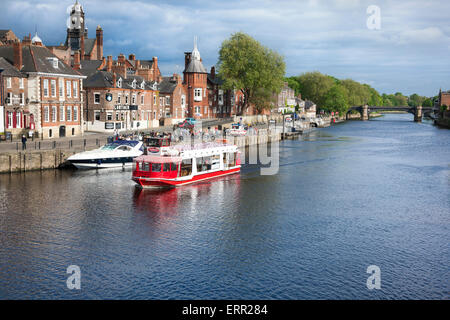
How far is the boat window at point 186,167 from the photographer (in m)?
50.1

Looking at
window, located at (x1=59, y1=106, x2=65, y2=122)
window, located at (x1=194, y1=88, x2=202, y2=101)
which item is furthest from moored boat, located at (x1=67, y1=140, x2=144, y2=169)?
window, located at (x1=194, y1=88, x2=202, y2=101)

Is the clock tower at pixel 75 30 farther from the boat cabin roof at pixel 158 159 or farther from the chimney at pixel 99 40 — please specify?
the boat cabin roof at pixel 158 159

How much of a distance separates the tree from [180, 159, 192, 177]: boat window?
69.2 meters

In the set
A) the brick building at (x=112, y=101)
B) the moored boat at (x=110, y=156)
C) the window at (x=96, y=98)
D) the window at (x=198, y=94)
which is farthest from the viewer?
the window at (x=198, y=94)

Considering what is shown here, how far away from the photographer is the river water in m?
25.3

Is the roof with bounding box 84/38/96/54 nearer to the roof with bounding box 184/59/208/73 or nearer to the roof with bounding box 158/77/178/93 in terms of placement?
the roof with bounding box 184/59/208/73

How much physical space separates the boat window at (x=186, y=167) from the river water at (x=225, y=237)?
8.05 ft

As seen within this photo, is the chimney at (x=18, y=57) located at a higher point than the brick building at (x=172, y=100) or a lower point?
higher

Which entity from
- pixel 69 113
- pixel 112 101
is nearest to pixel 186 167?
pixel 69 113

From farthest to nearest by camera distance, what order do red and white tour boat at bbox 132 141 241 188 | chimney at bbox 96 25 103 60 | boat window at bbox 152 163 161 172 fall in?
chimney at bbox 96 25 103 60
boat window at bbox 152 163 161 172
red and white tour boat at bbox 132 141 241 188

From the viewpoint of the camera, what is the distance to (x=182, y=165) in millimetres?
51156

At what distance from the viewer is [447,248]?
104 feet

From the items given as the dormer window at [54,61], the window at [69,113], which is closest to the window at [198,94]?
the window at [69,113]
